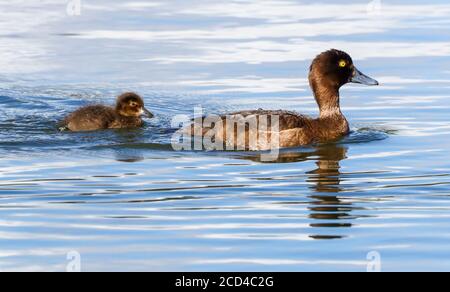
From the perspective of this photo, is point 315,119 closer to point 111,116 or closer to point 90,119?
point 111,116

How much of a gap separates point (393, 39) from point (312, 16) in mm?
1991

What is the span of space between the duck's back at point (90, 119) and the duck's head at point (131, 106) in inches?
5.0

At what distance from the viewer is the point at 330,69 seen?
15.5 m

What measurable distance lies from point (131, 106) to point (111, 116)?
0.28 m

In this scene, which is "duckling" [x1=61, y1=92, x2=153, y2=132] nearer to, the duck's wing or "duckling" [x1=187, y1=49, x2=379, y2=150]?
"duckling" [x1=187, y1=49, x2=379, y2=150]

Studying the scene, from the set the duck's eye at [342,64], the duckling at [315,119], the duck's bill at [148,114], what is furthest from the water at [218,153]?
the duck's eye at [342,64]

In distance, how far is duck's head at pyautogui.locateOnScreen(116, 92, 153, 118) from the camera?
614 inches

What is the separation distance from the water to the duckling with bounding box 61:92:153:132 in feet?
0.71

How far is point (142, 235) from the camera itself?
9938mm

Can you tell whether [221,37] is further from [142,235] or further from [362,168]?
Answer: [142,235]

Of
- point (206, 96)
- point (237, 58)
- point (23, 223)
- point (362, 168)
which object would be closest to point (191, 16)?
point (237, 58)

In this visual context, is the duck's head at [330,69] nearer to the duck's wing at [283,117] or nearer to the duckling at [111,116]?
the duck's wing at [283,117]

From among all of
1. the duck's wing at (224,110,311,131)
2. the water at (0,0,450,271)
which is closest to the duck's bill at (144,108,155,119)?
the water at (0,0,450,271)

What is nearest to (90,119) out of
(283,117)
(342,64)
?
(283,117)
